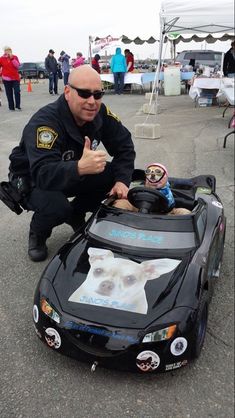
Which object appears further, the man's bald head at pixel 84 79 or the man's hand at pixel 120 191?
the man's hand at pixel 120 191

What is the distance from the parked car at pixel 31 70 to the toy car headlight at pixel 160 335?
A: 1378 inches

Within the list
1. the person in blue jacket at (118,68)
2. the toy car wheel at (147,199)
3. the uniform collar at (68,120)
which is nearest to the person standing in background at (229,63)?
the person in blue jacket at (118,68)

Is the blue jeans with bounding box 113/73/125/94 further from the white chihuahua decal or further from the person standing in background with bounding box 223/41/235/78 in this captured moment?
the white chihuahua decal

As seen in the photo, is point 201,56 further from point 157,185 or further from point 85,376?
point 85,376

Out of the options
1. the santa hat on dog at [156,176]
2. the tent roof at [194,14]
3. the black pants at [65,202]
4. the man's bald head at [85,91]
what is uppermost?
the tent roof at [194,14]

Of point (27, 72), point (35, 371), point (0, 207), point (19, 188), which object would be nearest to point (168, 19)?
point (0, 207)

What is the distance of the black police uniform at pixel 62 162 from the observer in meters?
2.91

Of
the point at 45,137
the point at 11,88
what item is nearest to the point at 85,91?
the point at 45,137

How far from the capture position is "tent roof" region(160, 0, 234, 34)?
866 cm

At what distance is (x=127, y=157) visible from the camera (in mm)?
3613

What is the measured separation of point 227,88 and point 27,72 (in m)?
29.9

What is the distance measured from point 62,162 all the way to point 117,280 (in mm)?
941

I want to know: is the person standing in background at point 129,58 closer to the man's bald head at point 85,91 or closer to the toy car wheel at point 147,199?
the man's bald head at point 85,91

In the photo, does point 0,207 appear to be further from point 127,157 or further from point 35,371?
point 35,371
